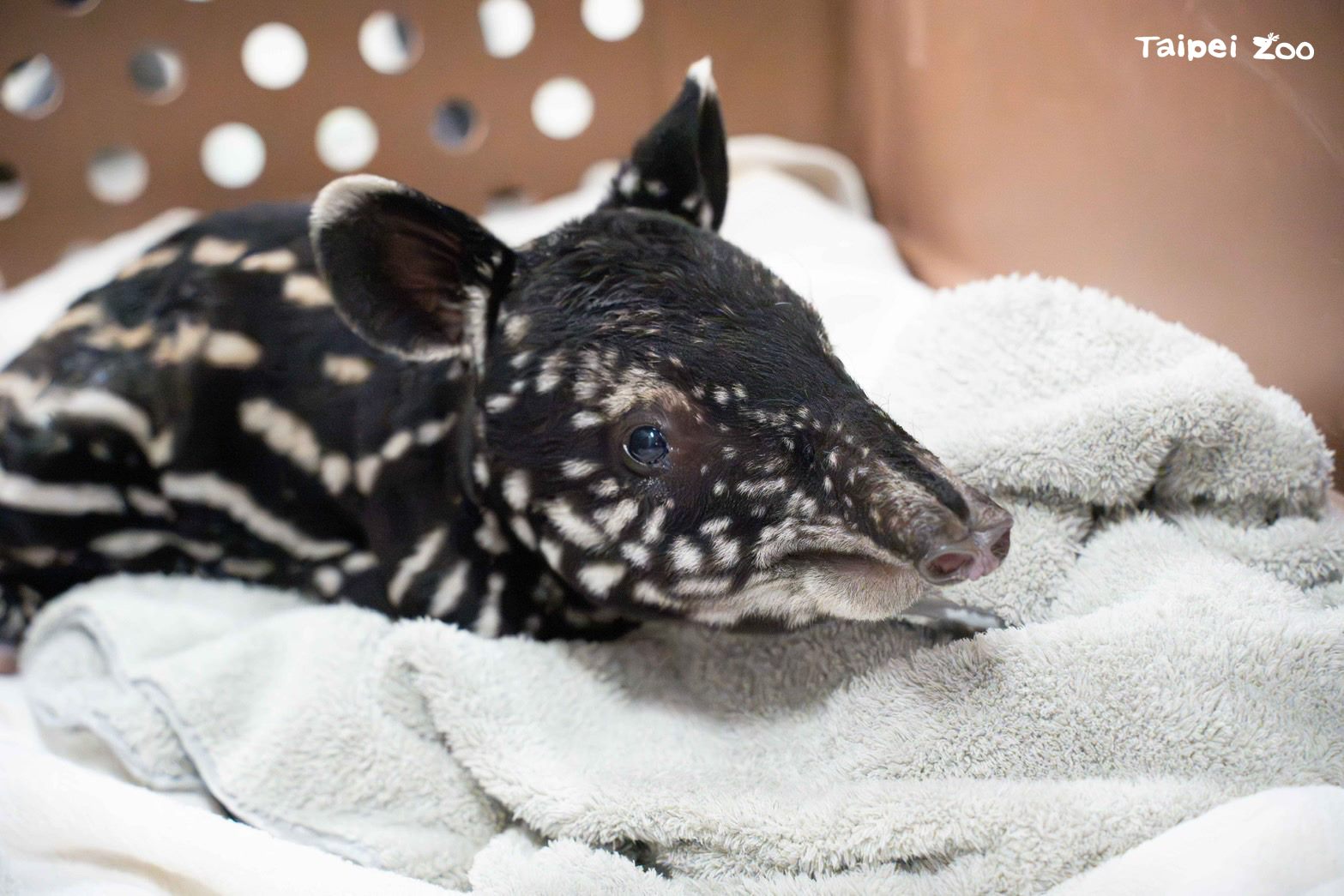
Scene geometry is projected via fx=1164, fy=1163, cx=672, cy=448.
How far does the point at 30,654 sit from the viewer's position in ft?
5.14

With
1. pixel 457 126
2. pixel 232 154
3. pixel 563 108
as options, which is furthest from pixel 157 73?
pixel 563 108

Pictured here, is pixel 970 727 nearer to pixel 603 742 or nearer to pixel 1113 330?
pixel 603 742

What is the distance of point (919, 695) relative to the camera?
44.6 inches

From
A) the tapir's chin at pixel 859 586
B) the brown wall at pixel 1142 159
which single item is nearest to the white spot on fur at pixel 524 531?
the tapir's chin at pixel 859 586

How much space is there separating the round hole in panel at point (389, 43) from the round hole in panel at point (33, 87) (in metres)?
0.56

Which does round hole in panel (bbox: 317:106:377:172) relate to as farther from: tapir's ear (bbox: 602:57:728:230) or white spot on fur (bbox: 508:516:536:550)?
white spot on fur (bbox: 508:516:536:550)

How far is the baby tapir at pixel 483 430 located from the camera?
1.04m

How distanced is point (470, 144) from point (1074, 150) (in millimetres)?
1209

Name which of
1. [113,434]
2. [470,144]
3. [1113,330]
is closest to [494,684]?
[113,434]

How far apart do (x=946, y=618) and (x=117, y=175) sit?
1925 millimetres

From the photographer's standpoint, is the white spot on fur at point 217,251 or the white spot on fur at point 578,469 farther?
the white spot on fur at point 217,251

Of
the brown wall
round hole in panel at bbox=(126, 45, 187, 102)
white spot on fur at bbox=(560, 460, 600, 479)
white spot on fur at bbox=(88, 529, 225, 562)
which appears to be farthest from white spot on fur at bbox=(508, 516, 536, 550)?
round hole in panel at bbox=(126, 45, 187, 102)

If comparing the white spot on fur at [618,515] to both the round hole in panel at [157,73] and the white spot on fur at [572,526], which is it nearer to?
the white spot on fur at [572,526]

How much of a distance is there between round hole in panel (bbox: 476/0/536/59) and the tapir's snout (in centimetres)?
164
